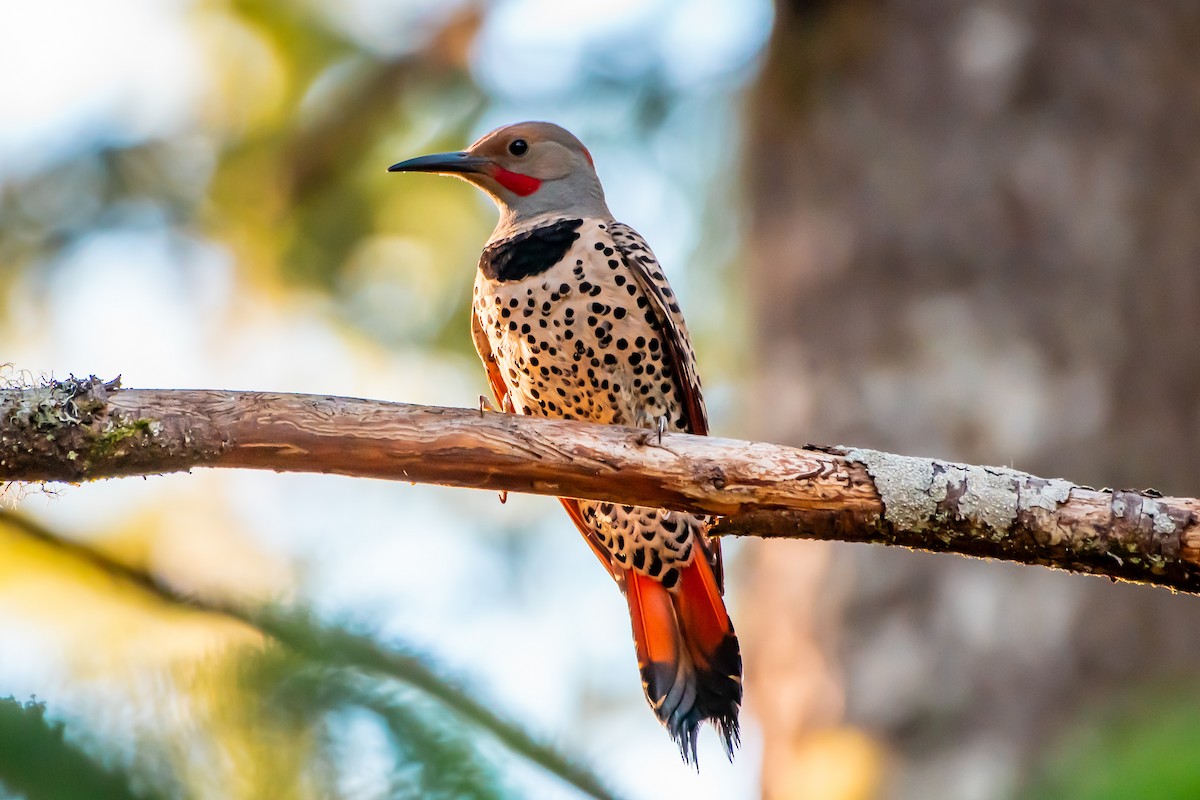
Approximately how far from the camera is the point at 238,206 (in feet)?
19.1

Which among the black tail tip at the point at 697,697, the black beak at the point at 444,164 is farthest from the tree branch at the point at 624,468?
the black beak at the point at 444,164

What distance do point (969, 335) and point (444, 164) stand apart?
6.00 ft

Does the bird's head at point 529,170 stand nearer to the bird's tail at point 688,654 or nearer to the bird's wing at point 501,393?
the bird's wing at point 501,393

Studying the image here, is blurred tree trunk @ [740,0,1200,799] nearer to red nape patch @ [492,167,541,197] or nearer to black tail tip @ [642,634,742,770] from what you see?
black tail tip @ [642,634,742,770]

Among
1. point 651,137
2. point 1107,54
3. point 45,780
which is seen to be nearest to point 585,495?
point 45,780

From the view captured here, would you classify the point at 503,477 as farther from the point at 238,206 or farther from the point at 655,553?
the point at 238,206

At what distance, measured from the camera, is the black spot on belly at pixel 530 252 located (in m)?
3.75

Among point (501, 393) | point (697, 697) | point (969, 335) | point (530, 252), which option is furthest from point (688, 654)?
point (969, 335)

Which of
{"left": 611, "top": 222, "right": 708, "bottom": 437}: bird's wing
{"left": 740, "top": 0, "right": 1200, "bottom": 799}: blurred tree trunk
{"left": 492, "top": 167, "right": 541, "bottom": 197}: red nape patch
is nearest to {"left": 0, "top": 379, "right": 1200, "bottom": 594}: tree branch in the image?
{"left": 611, "top": 222, "right": 708, "bottom": 437}: bird's wing

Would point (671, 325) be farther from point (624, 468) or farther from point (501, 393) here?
point (624, 468)

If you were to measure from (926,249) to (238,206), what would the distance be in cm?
325

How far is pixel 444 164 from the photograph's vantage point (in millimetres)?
4176

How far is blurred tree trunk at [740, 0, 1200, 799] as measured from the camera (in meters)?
Result: 3.81

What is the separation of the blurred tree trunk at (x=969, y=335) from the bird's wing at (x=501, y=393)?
→ 28.6 inches
